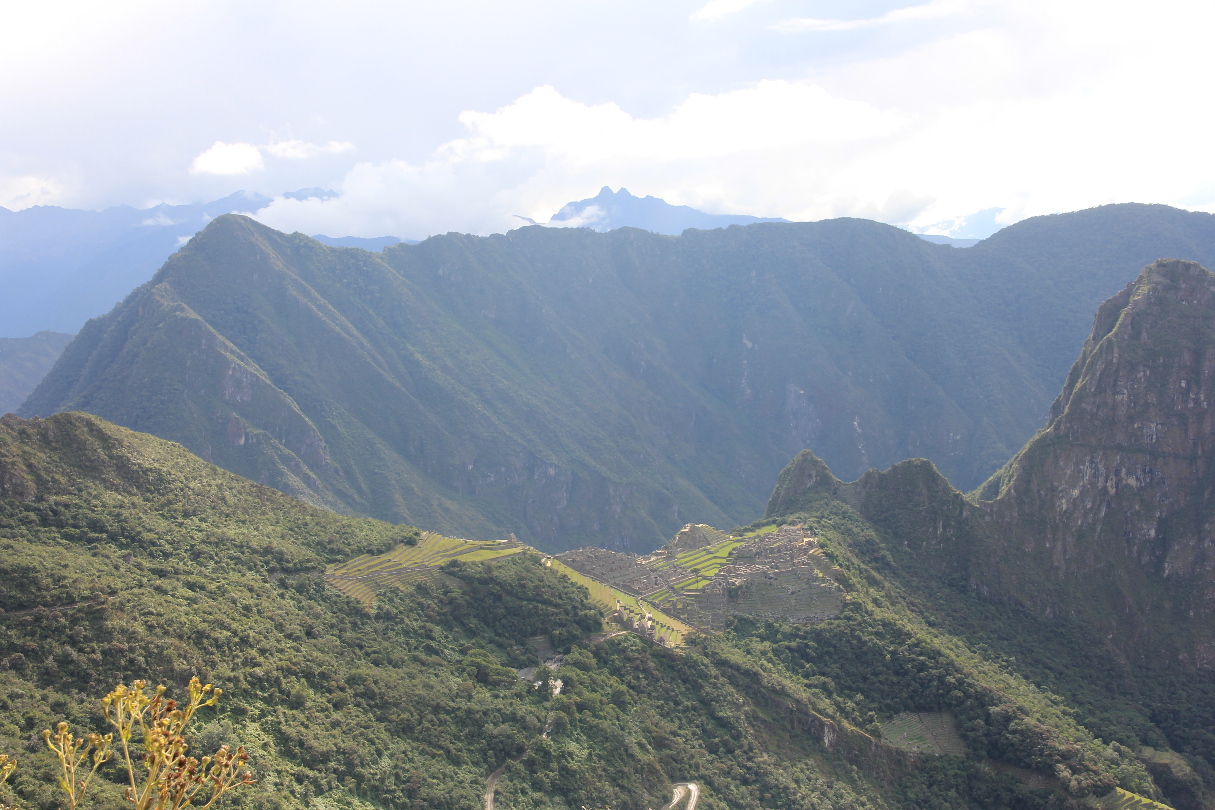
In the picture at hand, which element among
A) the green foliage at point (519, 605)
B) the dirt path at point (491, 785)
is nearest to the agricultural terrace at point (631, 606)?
the green foliage at point (519, 605)

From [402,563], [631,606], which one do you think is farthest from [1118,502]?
[402,563]

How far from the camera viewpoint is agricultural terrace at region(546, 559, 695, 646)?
8100 cm

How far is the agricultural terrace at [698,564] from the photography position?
94125 mm

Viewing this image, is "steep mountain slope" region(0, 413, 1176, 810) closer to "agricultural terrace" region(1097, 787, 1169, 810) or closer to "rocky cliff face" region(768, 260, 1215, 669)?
"agricultural terrace" region(1097, 787, 1169, 810)

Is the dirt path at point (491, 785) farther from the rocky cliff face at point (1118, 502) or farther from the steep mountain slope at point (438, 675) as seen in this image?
the rocky cliff face at point (1118, 502)

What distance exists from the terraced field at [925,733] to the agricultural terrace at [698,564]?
25717mm

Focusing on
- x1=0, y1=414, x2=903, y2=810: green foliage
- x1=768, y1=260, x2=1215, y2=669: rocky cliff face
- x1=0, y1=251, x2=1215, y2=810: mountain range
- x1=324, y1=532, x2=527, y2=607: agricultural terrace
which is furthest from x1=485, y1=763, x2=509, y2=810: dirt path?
x1=768, y1=260, x2=1215, y2=669: rocky cliff face

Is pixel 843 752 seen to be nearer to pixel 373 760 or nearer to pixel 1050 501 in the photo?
pixel 373 760


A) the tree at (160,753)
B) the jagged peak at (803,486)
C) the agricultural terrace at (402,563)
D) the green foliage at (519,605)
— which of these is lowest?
the green foliage at (519,605)

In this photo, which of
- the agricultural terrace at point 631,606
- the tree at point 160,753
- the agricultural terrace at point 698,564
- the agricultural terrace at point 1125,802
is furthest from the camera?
the agricultural terrace at point 698,564

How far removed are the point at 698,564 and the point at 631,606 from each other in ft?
51.5

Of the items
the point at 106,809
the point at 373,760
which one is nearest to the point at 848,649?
the point at 373,760

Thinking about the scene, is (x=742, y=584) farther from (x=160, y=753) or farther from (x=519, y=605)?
(x=160, y=753)

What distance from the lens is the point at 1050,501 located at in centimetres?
10831
